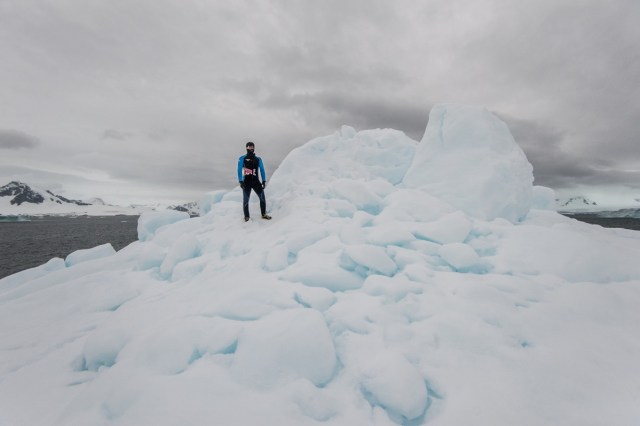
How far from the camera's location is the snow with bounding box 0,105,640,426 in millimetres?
3480

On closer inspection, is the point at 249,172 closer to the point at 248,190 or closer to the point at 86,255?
the point at 248,190

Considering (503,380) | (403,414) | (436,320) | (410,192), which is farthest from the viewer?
(410,192)

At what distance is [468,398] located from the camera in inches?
136

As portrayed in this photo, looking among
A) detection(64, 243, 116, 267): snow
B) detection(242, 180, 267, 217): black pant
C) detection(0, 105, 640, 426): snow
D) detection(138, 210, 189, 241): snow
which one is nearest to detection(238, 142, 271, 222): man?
detection(242, 180, 267, 217): black pant

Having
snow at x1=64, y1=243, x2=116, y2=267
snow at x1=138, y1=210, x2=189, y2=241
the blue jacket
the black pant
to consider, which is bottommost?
Result: snow at x1=64, y1=243, x2=116, y2=267

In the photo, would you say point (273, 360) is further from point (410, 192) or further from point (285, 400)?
point (410, 192)

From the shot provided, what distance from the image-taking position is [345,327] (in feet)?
15.1

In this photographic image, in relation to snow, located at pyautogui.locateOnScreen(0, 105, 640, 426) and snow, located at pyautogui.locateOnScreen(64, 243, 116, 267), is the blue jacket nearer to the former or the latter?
snow, located at pyautogui.locateOnScreen(0, 105, 640, 426)

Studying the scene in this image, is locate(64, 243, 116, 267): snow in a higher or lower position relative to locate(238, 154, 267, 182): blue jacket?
lower

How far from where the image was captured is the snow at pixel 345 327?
3.48 metres

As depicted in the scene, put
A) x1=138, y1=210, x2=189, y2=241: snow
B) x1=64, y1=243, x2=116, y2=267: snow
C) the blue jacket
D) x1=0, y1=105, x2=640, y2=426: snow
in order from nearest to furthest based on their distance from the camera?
x1=0, y1=105, x2=640, y2=426: snow < the blue jacket < x1=64, y1=243, x2=116, y2=267: snow < x1=138, y1=210, x2=189, y2=241: snow

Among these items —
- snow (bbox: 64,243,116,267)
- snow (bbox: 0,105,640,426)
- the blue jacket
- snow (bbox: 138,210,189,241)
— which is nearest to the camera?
snow (bbox: 0,105,640,426)

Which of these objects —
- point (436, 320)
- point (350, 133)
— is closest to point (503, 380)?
point (436, 320)

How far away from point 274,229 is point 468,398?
587 cm
